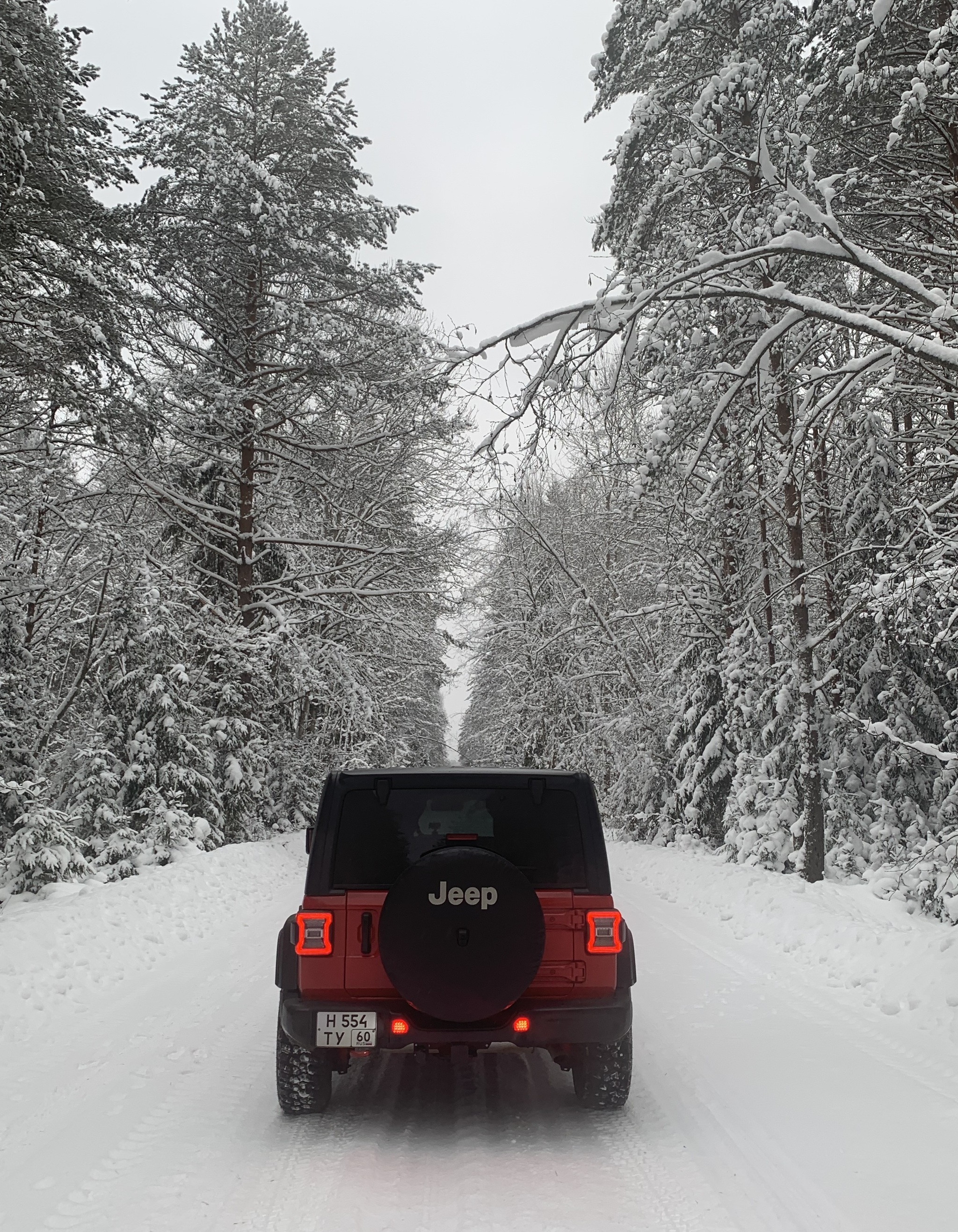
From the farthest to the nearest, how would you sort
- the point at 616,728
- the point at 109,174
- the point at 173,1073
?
1. the point at 616,728
2. the point at 109,174
3. the point at 173,1073

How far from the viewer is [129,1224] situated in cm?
383

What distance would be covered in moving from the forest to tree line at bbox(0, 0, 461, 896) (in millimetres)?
90

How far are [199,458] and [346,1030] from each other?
16852mm

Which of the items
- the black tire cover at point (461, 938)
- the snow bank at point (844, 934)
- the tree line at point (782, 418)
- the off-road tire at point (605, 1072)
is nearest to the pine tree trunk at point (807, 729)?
the tree line at point (782, 418)

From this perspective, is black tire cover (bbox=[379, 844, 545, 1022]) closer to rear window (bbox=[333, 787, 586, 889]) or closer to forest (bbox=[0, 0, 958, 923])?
rear window (bbox=[333, 787, 586, 889])

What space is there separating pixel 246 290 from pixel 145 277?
5.35 meters

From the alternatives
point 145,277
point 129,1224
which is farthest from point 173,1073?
point 145,277

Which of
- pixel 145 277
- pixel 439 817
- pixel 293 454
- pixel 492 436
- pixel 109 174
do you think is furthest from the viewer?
pixel 293 454

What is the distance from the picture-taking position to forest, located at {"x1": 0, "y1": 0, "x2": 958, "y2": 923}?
8117 mm

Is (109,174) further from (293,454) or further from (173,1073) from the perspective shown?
(173,1073)

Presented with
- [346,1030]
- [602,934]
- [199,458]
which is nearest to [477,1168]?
[346,1030]

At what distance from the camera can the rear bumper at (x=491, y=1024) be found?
4758 millimetres

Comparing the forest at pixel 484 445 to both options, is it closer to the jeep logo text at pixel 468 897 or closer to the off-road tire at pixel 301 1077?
the jeep logo text at pixel 468 897

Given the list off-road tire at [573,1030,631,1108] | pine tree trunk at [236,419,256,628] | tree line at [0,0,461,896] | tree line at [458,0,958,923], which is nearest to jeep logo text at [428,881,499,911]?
off-road tire at [573,1030,631,1108]
